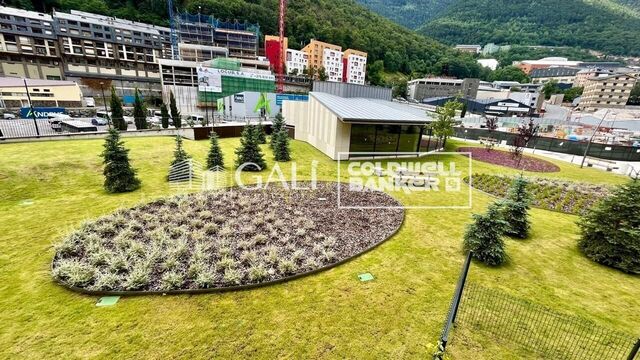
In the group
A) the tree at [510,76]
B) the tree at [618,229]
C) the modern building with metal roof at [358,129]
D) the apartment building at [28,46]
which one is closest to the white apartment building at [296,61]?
the apartment building at [28,46]

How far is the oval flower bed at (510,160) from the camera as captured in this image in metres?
23.1

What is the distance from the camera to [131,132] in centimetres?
2441

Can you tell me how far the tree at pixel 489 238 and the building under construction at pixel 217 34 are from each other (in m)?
99.6

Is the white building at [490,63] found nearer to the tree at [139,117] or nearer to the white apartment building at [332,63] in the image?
the white apartment building at [332,63]

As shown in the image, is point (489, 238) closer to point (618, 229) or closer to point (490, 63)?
point (618, 229)

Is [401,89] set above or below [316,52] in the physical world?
below

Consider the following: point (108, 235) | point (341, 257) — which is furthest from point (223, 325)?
point (108, 235)

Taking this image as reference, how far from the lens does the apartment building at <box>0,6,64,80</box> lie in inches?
2391

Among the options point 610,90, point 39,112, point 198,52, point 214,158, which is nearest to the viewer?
point 214,158

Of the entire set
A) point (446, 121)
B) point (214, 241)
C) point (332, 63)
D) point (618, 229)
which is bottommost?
point (214, 241)

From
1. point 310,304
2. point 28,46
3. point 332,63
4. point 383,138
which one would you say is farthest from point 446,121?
point 28,46

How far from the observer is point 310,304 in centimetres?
673

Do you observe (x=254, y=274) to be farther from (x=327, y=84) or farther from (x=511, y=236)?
(x=327, y=84)

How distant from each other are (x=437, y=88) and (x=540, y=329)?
12064cm
